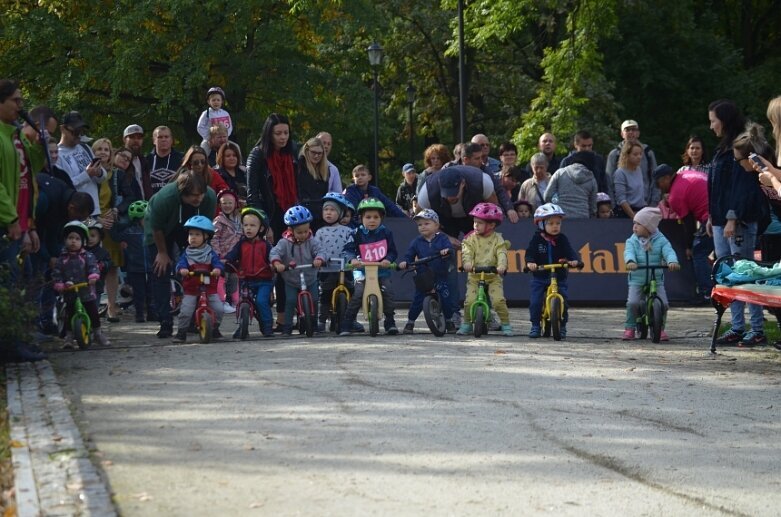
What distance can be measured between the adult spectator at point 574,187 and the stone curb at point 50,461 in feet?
32.9

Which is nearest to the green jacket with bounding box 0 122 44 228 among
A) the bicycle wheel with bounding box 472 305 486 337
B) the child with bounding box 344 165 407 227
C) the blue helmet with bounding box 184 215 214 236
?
the blue helmet with bounding box 184 215 214 236

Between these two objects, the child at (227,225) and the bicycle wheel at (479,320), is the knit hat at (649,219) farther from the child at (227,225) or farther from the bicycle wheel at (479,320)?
the child at (227,225)

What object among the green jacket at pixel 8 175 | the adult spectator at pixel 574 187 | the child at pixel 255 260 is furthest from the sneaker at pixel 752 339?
the green jacket at pixel 8 175

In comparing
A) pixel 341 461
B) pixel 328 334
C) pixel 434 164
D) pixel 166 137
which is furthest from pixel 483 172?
pixel 341 461

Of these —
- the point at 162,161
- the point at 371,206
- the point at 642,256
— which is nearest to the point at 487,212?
the point at 371,206

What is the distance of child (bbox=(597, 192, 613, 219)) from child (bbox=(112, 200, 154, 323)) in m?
5.75

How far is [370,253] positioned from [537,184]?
526 centimetres

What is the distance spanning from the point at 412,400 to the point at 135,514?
11.3ft

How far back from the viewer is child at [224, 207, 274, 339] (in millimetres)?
14414

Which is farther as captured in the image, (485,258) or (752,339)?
(485,258)

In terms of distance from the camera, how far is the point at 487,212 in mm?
14688

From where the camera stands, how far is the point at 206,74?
35.8 m

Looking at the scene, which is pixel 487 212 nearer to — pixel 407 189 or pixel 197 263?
pixel 197 263

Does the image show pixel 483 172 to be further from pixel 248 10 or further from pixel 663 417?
pixel 248 10
